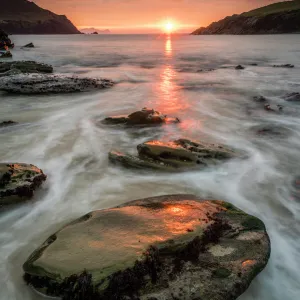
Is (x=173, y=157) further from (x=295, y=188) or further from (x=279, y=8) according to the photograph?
(x=279, y=8)

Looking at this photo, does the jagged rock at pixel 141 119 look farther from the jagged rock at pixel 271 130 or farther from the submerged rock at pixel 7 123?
the submerged rock at pixel 7 123

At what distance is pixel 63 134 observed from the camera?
9.97 meters

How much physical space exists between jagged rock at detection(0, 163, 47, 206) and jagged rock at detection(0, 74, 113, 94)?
1024 centimetres

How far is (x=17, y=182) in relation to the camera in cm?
549

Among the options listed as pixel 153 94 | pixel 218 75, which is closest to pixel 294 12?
pixel 218 75

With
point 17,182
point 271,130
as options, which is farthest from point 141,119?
point 17,182

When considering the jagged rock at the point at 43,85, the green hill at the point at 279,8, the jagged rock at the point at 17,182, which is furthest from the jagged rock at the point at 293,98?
the green hill at the point at 279,8

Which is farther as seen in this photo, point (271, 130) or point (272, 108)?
point (272, 108)

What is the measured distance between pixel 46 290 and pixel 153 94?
14005 mm

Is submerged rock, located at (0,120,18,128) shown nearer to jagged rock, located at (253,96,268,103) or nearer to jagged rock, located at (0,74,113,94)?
jagged rock, located at (0,74,113,94)

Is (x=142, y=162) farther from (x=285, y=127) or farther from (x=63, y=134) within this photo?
(x=285, y=127)

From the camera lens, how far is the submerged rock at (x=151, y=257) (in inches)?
126

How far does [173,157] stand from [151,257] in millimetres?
3701

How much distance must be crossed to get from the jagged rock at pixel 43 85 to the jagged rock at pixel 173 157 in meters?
9.73
